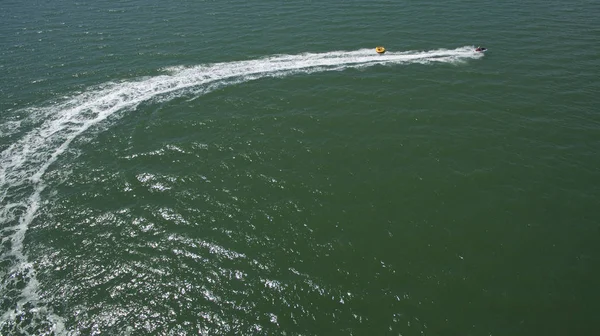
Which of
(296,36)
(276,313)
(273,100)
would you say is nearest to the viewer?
(276,313)

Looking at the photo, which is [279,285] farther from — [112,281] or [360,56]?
[360,56]

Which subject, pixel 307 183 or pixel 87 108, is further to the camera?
pixel 87 108

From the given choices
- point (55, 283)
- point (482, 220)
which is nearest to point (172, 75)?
point (55, 283)

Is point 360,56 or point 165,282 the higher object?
point 360,56

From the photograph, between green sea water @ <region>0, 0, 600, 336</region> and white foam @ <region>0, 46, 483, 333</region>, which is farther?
white foam @ <region>0, 46, 483, 333</region>
